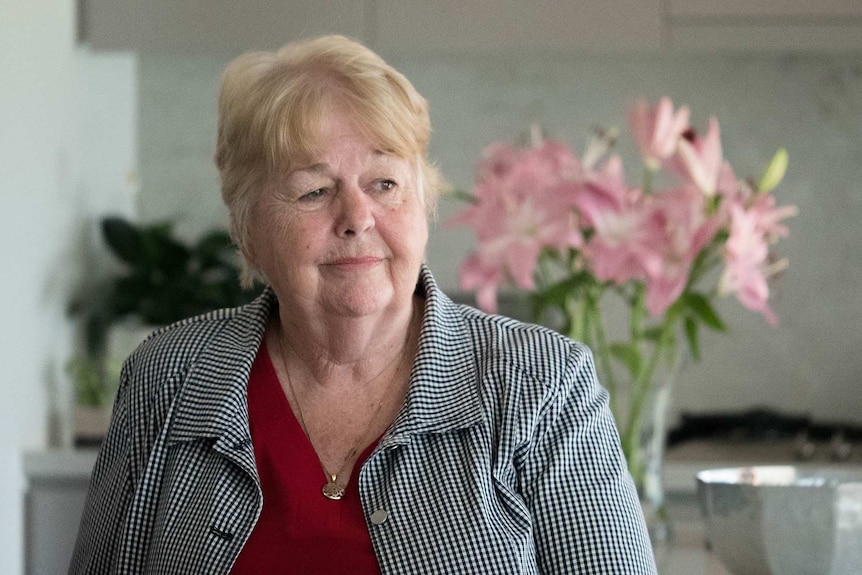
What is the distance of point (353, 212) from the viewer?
134 centimetres

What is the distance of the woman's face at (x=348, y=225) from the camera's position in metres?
1.35

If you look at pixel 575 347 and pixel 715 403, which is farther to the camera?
pixel 715 403

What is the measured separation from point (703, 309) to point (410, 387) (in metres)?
0.52

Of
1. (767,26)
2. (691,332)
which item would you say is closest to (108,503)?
(691,332)

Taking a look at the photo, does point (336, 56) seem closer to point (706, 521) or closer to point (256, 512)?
point (256, 512)

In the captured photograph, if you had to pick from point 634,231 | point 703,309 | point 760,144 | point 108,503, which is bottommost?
point 108,503

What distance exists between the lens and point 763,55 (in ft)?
10.2

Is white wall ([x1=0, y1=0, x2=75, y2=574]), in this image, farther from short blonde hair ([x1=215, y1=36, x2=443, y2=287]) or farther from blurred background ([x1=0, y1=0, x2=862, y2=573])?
short blonde hair ([x1=215, y1=36, x2=443, y2=287])

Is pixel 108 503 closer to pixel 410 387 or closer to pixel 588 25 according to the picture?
pixel 410 387

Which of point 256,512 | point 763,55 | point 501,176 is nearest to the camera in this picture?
point 256,512

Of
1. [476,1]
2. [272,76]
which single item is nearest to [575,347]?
[272,76]

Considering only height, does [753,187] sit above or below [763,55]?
below

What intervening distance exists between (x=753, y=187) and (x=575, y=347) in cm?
45

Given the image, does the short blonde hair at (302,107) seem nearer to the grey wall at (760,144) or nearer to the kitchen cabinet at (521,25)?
the kitchen cabinet at (521,25)
